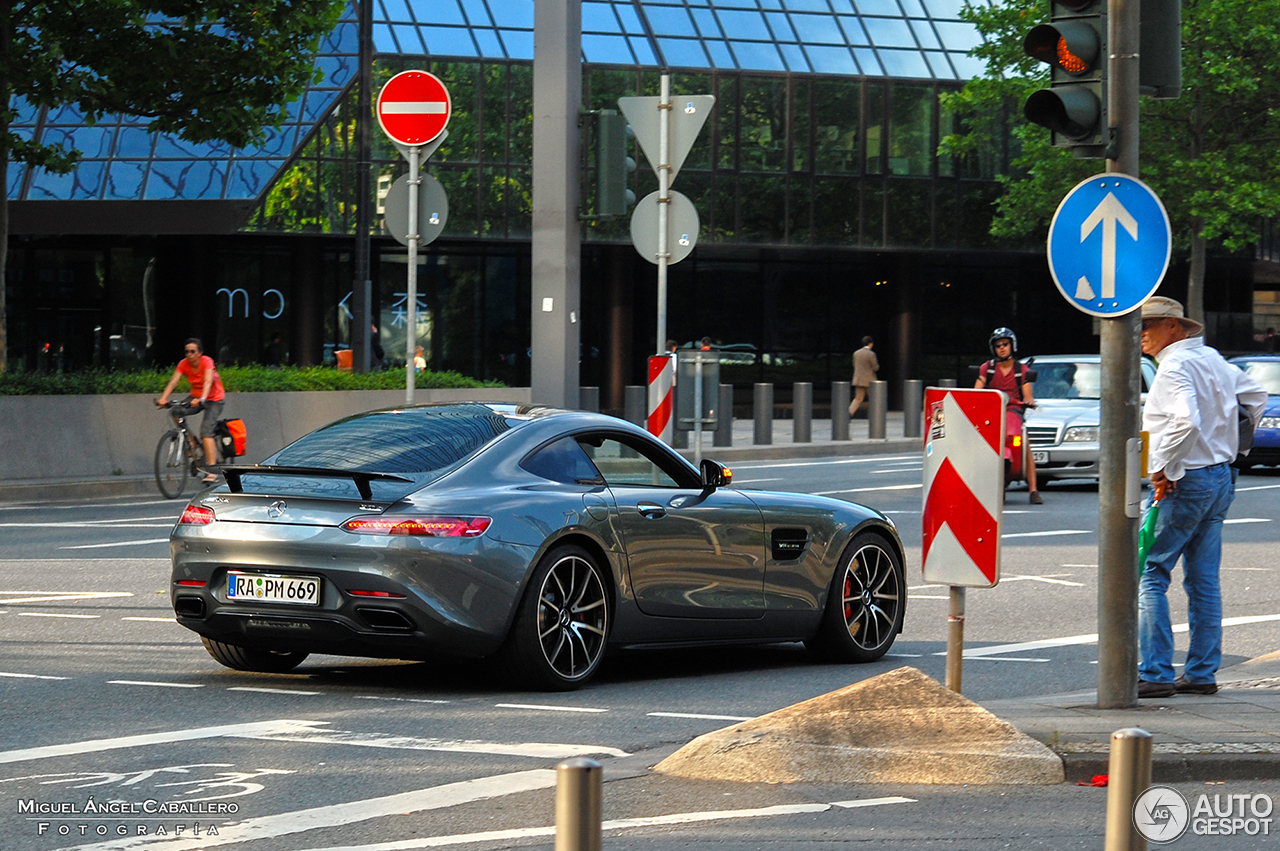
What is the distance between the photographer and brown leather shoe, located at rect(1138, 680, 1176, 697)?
8016 mm

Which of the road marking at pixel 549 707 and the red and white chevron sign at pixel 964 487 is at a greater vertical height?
the red and white chevron sign at pixel 964 487

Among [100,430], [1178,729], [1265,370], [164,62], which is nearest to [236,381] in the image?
[100,430]

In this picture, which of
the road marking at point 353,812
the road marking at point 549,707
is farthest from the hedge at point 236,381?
the road marking at point 353,812

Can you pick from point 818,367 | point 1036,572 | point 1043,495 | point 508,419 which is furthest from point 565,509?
point 818,367

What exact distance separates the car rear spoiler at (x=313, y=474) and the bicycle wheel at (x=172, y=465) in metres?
11.3

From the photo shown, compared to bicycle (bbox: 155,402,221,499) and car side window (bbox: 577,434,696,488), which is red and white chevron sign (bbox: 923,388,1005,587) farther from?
bicycle (bbox: 155,402,221,499)

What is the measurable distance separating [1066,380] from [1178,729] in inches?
604

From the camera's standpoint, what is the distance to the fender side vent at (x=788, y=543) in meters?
9.18

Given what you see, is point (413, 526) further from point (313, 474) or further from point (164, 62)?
point (164, 62)

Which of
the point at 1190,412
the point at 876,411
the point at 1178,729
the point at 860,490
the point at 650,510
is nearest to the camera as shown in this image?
the point at 1178,729

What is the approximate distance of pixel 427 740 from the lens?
6.85m

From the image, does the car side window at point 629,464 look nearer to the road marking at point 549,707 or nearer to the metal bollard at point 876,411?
the road marking at point 549,707

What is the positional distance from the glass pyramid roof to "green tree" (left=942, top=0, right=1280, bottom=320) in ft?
6.96

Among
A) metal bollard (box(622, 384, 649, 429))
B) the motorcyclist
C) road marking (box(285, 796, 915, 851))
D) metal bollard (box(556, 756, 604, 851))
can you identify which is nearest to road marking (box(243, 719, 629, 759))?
road marking (box(285, 796, 915, 851))
